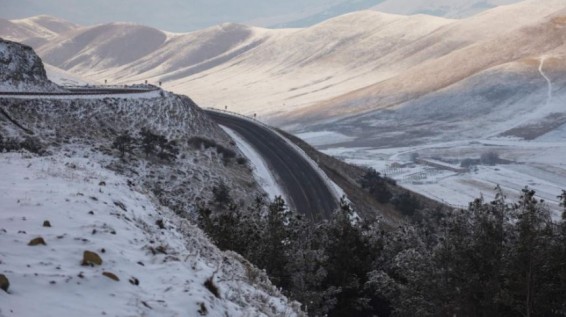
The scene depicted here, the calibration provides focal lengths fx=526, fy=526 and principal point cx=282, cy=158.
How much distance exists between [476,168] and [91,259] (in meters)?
129

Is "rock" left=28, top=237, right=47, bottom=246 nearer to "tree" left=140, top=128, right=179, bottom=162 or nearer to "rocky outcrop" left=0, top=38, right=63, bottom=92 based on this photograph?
"tree" left=140, top=128, right=179, bottom=162

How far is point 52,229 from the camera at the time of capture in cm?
1100

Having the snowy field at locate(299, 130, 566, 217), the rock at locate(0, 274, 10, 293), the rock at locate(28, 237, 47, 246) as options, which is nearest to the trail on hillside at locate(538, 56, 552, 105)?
the snowy field at locate(299, 130, 566, 217)

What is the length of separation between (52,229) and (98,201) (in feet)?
9.17

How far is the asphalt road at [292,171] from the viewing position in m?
54.8

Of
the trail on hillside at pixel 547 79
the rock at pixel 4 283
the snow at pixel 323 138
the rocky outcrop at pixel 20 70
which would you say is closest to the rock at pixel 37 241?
the rock at pixel 4 283

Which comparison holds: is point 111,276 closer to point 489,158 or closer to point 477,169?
point 477,169

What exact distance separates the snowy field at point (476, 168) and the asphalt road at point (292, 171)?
133ft

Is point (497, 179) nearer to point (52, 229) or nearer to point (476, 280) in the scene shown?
point (476, 280)

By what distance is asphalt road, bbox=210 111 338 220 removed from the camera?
5475 cm

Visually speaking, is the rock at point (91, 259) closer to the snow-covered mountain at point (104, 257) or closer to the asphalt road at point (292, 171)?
the snow-covered mountain at point (104, 257)

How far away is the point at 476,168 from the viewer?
128 metres

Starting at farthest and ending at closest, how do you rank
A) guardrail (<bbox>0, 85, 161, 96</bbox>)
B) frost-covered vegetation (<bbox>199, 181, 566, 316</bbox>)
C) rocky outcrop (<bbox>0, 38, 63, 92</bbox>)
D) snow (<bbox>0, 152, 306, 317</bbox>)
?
rocky outcrop (<bbox>0, 38, 63, 92</bbox>) < guardrail (<bbox>0, 85, 161, 96</bbox>) < frost-covered vegetation (<bbox>199, 181, 566, 316</bbox>) < snow (<bbox>0, 152, 306, 317</bbox>)

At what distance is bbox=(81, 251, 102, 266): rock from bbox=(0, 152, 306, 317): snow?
0.13m
